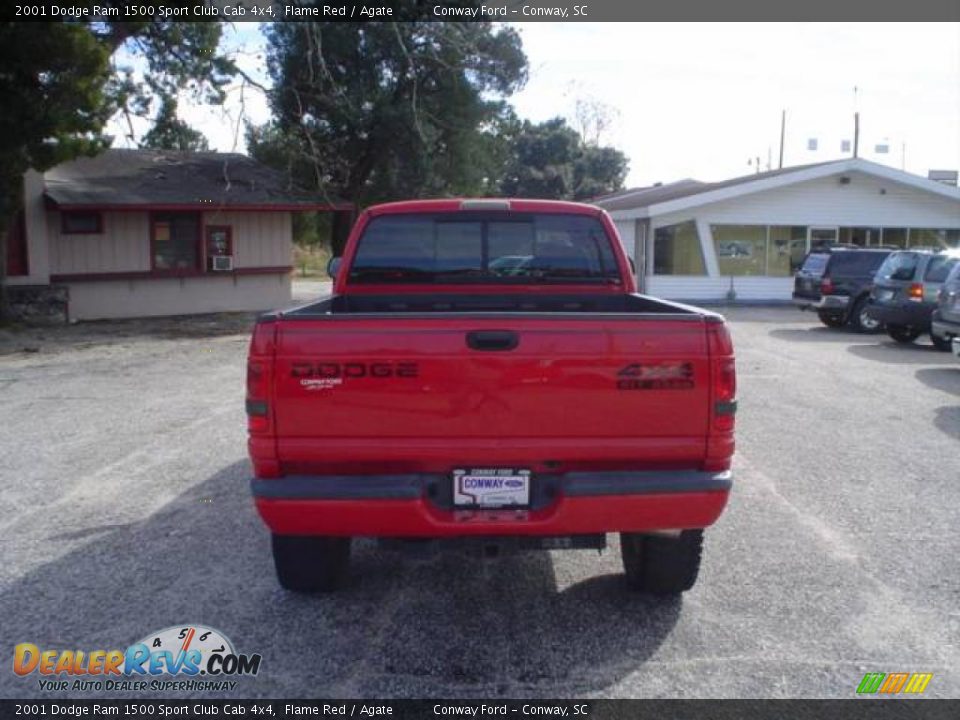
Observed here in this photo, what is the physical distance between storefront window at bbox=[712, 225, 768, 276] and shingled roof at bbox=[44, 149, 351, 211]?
1126 cm

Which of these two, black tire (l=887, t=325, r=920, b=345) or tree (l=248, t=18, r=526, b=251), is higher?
tree (l=248, t=18, r=526, b=251)

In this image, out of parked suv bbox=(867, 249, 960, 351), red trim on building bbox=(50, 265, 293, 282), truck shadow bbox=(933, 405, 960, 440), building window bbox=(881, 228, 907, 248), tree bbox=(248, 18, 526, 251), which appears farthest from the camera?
building window bbox=(881, 228, 907, 248)

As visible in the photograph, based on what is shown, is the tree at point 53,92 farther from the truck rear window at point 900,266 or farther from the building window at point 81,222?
the truck rear window at point 900,266

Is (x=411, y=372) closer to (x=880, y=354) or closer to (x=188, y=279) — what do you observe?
(x=880, y=354)

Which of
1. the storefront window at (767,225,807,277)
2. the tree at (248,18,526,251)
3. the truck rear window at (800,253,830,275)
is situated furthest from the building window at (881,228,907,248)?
the tree at (248,18,526,251)

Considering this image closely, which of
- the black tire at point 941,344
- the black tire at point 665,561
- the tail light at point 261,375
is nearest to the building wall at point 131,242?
the black tire at point 941,344

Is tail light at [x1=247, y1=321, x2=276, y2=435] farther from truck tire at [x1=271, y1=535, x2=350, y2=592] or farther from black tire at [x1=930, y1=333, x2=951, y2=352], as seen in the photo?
black tire at [x1=930, y1=333, x2=951, y2=352]

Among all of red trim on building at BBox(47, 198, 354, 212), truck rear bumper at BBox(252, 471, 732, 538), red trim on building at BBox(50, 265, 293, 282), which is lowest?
truck rear bumper at BBox(252, 471, 732, 538)

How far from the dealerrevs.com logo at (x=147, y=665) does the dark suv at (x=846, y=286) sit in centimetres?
1652

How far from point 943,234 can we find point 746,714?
2821cm

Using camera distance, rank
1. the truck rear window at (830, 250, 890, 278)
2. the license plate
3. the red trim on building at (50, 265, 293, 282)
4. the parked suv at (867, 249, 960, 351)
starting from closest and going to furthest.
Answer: the license plate → the parked suv at (867, 249, 960, 351) → the truck rear window at (830, 250, 890, 278) → the red trim on building at (50, 265, 293, 282)

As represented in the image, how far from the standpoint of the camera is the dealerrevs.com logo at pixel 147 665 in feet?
12.9

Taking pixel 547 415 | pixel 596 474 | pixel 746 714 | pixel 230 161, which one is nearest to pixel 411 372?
pixel 547 415

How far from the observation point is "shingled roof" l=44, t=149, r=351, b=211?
20.5m
